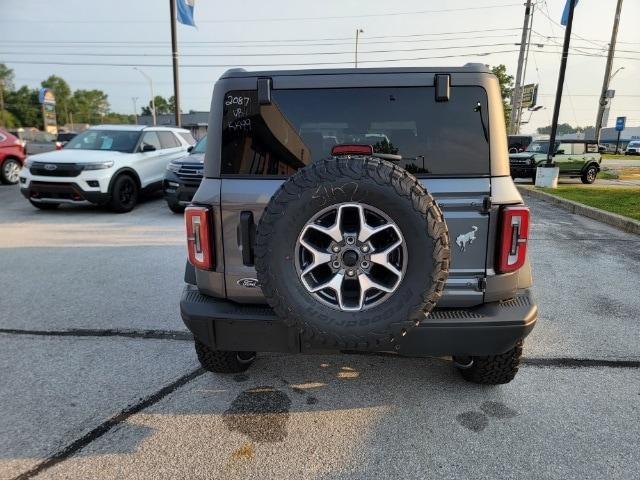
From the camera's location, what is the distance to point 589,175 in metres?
16.8

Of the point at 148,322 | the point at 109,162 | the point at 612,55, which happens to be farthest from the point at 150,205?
the point at 612,55

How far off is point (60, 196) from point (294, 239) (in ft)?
28.5

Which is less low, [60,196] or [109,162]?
[109,162]

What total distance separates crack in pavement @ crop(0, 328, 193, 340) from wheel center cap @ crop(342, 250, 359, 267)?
2042mm

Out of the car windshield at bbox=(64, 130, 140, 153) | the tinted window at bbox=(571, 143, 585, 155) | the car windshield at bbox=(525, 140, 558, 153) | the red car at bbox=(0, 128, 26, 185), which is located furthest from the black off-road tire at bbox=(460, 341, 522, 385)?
the car windshield at bbox=(525, 140, 558, 153)

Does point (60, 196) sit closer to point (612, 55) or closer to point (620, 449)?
point (620, 449)

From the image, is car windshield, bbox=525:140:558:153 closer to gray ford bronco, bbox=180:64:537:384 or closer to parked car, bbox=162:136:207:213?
parked car, bbox=162:136:207:213

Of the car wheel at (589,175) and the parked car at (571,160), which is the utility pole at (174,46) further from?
the car wheel at (589,175)

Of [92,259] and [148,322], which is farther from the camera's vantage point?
[92,259]

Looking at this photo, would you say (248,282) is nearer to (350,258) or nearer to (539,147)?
(350,258)

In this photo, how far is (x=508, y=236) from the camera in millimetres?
2416

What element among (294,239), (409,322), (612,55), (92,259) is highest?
(612,55)

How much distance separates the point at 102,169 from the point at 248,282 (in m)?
7.84

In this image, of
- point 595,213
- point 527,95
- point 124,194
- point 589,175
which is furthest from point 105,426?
point 527,95
